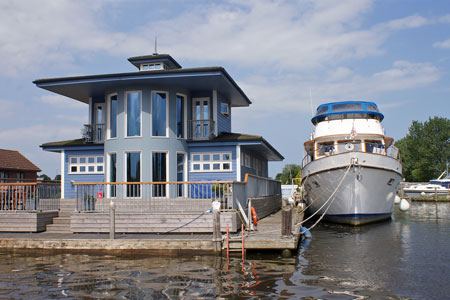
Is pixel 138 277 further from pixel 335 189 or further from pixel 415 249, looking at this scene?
pixel 335 189

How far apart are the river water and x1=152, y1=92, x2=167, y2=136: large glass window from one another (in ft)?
26.8

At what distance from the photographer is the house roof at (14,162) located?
39478mm

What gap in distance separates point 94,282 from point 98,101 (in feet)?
49.3

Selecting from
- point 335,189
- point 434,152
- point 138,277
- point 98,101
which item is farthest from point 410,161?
point 138,277

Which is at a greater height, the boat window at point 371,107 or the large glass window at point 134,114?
the boat window at point 371,107

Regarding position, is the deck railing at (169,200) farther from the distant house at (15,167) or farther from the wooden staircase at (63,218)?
the distant house at (15,167)

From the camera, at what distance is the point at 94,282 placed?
9914mm

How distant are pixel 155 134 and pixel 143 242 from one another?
25.8ft

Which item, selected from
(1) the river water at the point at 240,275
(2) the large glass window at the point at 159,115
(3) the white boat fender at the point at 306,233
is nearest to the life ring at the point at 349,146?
(3) the white boat fender at the point at 306,233

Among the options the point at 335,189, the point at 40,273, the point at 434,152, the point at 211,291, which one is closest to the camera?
the point at 211,291

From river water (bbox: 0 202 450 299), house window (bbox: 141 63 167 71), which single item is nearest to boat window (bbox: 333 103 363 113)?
house window (bbox: 141 63 167 71)

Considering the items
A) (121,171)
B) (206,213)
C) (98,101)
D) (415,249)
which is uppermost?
(98,101)

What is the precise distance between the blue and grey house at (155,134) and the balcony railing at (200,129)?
0.05m

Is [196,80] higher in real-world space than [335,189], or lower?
higher
